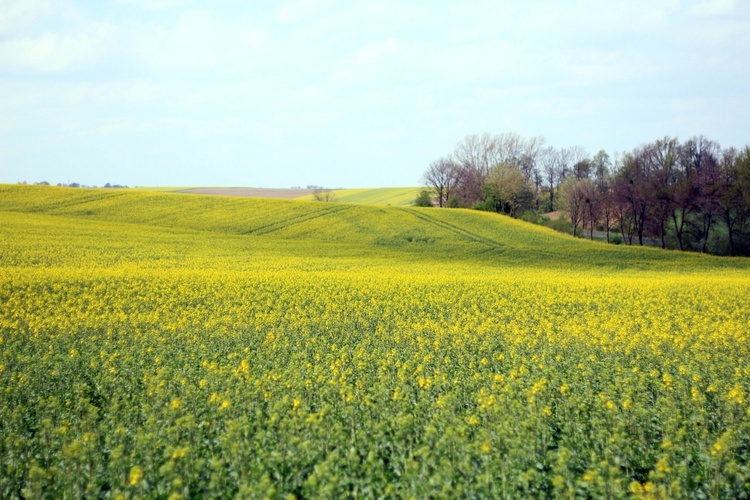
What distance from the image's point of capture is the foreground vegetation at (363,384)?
6.84 meters

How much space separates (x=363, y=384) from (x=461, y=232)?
45.5 meters

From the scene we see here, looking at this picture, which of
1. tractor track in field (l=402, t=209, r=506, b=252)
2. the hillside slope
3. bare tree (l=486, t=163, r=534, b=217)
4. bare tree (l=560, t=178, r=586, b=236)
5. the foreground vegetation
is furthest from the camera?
bare tree (l=486, t=163, r=534, b=217)

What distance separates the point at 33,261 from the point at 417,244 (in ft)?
92.4

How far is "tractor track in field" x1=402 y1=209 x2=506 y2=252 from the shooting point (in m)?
49.4

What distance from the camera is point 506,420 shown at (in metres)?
8.26

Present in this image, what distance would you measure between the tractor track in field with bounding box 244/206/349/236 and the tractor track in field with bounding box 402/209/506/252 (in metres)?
8.16

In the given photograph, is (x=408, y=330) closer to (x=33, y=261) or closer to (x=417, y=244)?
(x=33, y=261)

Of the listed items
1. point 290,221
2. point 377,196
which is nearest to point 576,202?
point 290,221

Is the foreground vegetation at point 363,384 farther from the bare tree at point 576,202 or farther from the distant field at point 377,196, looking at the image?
the distant field at point 377,196

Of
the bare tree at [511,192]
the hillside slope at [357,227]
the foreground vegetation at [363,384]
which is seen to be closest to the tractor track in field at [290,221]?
the hillside slope at [357,227]

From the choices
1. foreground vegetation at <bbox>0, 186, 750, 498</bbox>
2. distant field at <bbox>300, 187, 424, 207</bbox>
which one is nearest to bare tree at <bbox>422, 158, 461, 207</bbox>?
distant field at <bbox>300, 187, 424, 207</bbox>

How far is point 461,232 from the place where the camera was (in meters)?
54.5

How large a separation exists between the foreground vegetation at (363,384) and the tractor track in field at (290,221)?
1986 cm

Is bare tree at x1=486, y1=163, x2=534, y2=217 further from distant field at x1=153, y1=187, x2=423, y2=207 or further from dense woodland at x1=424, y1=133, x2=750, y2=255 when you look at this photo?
distant field at x1=153, y1=187, x2=423, y2=207
